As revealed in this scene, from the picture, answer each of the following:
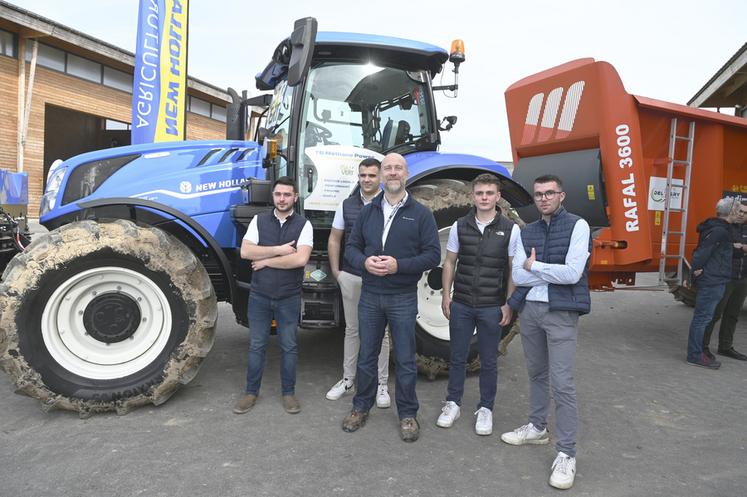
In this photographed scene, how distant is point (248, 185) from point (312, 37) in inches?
48.5

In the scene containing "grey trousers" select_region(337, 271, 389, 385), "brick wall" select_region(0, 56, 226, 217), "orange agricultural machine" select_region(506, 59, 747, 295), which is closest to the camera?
"grey trousers" select_region(337, 271, 389, 385)

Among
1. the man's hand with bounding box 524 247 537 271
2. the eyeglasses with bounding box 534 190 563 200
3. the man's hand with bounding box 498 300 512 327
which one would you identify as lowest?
the man's hand with bounding box 498 300 512 327

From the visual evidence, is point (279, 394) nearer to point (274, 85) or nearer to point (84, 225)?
point (84, 225)

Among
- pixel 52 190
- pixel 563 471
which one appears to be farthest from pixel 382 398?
pixel 52 190

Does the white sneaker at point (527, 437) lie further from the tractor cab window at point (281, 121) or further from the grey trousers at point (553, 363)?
the tractor cab window at point (281, 121)

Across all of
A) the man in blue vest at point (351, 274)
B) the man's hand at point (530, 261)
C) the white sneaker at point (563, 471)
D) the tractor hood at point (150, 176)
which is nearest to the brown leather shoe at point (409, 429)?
the man in blue vest at point (351, 274)

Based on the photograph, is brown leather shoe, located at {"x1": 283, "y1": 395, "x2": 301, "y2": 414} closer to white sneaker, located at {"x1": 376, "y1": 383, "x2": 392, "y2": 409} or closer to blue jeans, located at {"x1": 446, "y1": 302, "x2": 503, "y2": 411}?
white sneaker, located at {"x1": 376, "y1": 383, "x2": 392, "y2": 409}

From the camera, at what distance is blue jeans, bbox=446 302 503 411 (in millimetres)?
3486

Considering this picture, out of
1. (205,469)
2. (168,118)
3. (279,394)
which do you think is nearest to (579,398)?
(279,394)

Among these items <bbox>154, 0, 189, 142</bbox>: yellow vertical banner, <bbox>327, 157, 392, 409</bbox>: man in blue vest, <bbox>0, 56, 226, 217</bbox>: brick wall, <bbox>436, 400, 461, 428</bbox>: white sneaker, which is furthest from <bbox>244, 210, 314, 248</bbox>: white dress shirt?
<bbox>0, 56, 226, 217</bbox>: brick wall

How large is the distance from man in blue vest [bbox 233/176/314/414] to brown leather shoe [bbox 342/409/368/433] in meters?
0.42

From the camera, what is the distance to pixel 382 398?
3900mm

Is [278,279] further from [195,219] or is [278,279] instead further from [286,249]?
[195,219]

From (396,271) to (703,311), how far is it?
12.1 feet
